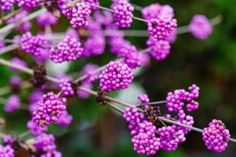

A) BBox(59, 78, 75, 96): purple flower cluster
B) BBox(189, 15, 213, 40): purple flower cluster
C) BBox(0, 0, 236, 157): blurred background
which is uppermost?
BBox(0, 0, 236, 157): blurred background

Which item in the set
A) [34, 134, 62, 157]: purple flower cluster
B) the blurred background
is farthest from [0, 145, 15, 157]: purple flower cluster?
the blurred background

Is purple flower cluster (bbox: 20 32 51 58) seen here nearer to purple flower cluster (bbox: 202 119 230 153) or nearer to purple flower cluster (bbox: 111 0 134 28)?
purple flower cluster (bbox: 111 0 134 28)

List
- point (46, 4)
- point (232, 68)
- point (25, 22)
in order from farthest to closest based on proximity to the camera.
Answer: point (232, 68) < point (25, 22) < point (46, 4)

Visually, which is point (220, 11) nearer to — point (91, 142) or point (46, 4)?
point (91, 142)

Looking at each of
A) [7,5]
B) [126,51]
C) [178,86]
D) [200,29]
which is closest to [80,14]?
[7,5]

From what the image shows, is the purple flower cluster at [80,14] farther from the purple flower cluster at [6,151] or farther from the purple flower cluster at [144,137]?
the purple flower cluster at [6,151]

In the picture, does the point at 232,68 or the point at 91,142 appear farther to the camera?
the point at 91,142

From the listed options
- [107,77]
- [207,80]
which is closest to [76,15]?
[107,77]
